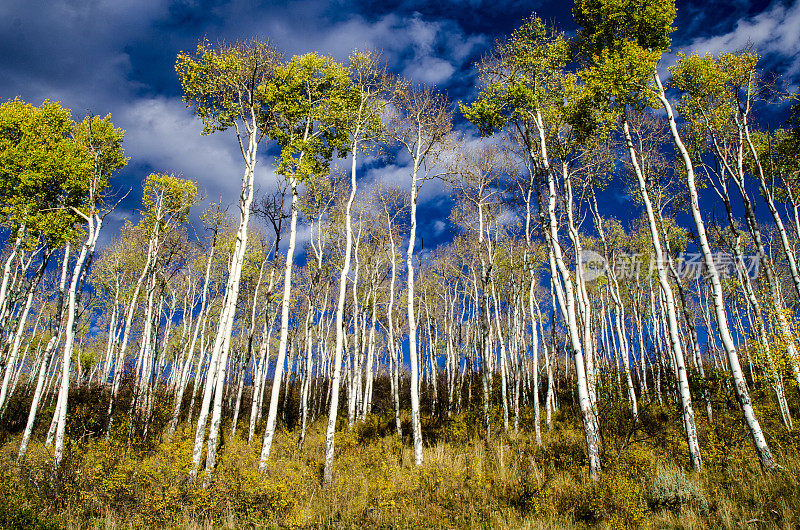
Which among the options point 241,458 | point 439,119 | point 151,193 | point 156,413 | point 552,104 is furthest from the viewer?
point 156,413

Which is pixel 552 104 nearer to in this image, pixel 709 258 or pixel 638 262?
pixel 709 258

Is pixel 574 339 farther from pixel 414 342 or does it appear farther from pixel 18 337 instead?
pixel 18 337

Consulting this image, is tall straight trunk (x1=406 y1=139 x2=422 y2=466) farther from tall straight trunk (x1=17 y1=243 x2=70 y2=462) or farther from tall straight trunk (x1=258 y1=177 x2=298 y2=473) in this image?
tall straight trunk (x1=17 y1=243 x2=70 y2=462)

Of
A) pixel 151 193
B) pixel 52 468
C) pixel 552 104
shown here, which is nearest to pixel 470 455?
pixel 52 468

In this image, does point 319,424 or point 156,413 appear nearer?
point 156,413

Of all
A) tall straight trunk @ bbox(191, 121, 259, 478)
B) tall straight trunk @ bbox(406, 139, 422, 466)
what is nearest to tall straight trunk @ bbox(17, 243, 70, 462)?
tall straight trunk @ bbox(191, 121, 259, 478)

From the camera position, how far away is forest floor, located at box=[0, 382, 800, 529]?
20.3 ft

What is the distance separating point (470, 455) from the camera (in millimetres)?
10711

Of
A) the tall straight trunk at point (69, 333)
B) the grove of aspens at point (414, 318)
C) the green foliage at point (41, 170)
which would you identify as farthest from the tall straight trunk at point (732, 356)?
the green foliage at point (41, 170)

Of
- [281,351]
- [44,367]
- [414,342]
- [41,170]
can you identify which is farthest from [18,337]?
[414,342]

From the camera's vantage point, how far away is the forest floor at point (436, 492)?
618 centimetres

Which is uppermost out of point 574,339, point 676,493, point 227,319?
point 227,319

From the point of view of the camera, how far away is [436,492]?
7.84 m

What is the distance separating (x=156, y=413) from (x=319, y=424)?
8.16 metres
